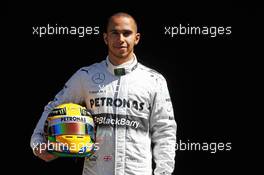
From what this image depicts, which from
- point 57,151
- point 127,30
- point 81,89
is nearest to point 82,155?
point 57,151

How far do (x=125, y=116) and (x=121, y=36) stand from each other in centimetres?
58

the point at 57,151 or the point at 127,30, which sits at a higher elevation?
the point at 127,30

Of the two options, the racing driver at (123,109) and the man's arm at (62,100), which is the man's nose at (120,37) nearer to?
the racing driver at (123,109)

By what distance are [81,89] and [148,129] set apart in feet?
1.89

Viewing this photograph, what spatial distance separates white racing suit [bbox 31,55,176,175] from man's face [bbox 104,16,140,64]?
0.12 metres

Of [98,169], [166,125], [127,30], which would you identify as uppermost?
[127,30]

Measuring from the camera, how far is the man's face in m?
4.99

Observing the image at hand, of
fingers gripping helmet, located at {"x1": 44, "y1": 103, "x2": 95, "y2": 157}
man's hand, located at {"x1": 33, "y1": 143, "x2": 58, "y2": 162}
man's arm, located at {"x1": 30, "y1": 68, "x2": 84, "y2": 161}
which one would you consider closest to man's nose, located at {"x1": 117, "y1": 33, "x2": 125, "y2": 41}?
man's arm, located at {"x1": 30, "y1": 68, "x2": 84, "y2": 161}

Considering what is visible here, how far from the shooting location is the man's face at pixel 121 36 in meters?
4.99

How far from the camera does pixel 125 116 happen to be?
498cm

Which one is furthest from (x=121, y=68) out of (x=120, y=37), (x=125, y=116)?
(x=125, y=116)

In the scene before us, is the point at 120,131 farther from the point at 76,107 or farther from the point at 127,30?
the point at 127,30

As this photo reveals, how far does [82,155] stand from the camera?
4859 mm

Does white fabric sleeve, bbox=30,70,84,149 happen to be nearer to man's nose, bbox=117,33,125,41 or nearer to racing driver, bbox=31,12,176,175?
racing driver, bbox=31,12,176,175
